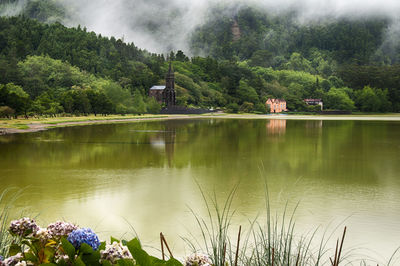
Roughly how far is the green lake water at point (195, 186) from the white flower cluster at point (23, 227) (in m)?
3.18

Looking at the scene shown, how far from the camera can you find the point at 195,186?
43.9 ft

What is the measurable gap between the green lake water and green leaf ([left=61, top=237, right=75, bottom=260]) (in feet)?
12.1

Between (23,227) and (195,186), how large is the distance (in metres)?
10.3

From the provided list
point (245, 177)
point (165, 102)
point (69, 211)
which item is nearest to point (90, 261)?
point (69, 211)

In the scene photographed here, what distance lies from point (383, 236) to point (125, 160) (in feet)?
42.7

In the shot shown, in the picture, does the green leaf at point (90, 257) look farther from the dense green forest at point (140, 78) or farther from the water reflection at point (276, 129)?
the dense green forest at point (140, 78)

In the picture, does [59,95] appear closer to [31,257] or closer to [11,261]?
[31,257]

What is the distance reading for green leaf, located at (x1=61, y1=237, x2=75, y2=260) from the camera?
105 inches

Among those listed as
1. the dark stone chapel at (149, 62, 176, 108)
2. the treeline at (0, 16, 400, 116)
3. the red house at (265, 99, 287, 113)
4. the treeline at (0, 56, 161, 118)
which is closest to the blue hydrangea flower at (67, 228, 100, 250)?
the treeline at (0, 56, 161, 118)

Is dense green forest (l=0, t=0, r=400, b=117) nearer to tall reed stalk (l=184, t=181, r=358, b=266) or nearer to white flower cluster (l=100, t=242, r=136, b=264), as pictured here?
tall reed stalk (l=184, t=181, r=358, b=266)

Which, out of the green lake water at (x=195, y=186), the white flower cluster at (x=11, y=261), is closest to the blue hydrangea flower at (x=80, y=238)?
the white flower cluster at (x=11, y=261)

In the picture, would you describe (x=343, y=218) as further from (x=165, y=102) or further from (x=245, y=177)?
(x=165, y=102)

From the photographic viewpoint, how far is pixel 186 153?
22.2 metres

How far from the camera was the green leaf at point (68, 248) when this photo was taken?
8.78 ft
